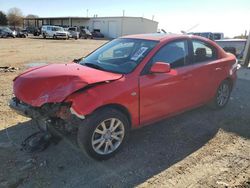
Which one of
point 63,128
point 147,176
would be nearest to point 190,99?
point 147,176

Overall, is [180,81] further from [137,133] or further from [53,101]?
[53,101]

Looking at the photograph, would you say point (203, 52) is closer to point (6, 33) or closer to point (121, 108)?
point (121, 108)

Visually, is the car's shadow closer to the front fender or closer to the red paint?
the red paint

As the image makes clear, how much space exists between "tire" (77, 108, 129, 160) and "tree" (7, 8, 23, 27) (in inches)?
3011

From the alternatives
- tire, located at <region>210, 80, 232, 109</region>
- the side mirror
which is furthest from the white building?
the side mirror

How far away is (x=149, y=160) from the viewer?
4090 millimetres

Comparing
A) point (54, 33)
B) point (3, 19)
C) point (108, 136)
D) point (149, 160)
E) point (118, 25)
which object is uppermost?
point (3, 19)

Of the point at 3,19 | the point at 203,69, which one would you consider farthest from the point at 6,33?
the point at 203,69

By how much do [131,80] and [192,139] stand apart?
158cm

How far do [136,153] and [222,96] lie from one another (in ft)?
9.71

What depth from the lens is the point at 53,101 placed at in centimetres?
367

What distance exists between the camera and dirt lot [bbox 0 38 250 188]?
11.8 feet

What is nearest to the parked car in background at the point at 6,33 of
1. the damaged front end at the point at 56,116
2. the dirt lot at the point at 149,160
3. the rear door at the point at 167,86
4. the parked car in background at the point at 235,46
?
the parked car in background at the point at 235,46

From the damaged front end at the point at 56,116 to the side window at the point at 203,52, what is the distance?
8.89ft
